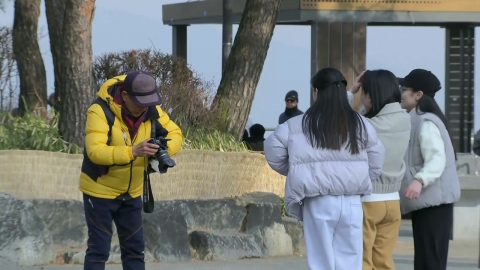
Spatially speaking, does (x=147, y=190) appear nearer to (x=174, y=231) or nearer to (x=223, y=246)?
(x=174, y=231)

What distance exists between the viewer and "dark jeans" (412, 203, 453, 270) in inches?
267

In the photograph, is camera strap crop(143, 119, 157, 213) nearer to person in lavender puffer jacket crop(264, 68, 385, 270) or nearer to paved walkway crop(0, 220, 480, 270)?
person in lavender puffer jacket crop(264, 68, 385, 270)

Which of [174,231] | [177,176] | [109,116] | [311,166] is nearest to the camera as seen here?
[311,166]

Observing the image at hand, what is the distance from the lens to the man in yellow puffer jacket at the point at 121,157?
6219 mm

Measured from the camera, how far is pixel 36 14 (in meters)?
13.9

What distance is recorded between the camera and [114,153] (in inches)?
243

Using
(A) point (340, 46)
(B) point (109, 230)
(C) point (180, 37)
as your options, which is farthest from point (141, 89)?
(C) point (180, 37)

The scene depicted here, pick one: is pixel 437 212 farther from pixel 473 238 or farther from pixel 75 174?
pixel 473 238

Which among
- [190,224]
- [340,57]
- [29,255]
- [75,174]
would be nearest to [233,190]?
[190,224]

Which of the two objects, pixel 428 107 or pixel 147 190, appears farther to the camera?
pixel 428 107

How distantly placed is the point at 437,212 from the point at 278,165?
153 cm

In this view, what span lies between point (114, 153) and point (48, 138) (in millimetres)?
3820

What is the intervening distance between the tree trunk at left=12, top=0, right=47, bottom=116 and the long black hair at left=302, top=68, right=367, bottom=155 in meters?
7.33

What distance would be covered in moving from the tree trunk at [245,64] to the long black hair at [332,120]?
5.71 meters
